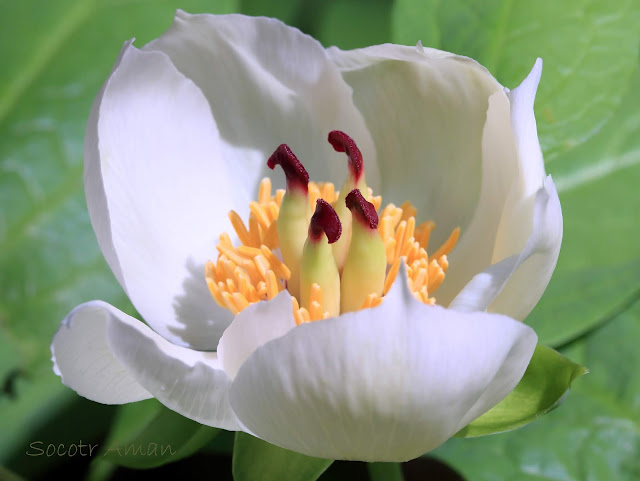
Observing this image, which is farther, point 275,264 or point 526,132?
point 275,264

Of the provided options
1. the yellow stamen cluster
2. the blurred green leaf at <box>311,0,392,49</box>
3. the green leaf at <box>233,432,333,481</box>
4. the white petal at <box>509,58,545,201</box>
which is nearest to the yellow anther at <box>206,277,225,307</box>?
the yellow stamen cluster

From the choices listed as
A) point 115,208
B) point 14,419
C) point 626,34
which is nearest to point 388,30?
point 626,34

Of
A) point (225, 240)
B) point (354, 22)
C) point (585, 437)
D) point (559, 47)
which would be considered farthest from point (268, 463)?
point (354, 22)

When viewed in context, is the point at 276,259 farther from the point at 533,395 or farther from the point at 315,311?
the point at 533,395

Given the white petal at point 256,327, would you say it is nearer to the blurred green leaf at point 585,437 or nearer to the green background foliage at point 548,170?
the green background foliage at point 548,170

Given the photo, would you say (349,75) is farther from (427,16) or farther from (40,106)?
(40,106)

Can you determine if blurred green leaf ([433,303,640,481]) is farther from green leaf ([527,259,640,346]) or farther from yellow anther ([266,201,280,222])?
yellow anther ([266,201,280,222])
